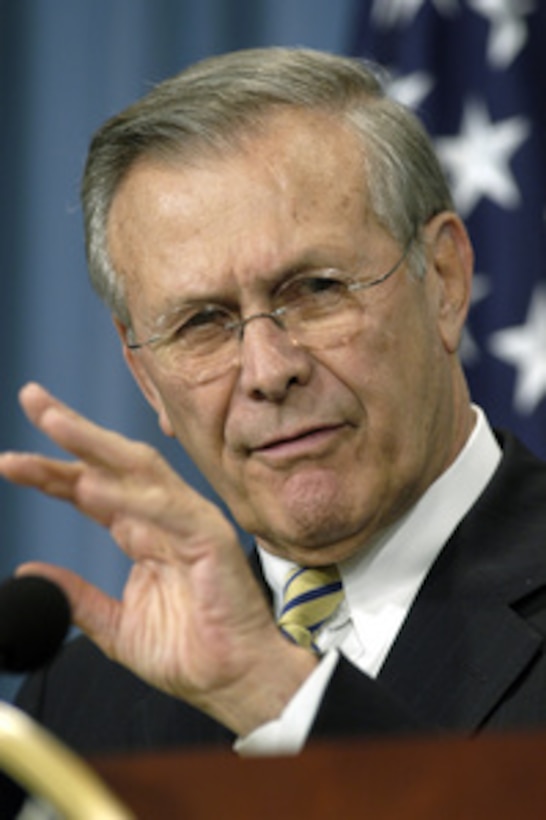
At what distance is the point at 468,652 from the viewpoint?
196cm

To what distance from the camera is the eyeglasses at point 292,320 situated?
2.15 metres

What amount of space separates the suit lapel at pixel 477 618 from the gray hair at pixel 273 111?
0.42 m

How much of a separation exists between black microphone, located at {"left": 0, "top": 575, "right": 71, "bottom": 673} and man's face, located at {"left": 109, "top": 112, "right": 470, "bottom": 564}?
745mm

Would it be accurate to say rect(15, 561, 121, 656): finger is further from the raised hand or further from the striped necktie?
the striped necktie

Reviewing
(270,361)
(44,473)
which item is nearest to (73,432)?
(44,473)

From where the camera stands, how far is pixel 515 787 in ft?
2.80

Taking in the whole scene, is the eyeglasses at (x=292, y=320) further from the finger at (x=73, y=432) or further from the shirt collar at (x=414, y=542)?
the finger at (x=73, y=432)

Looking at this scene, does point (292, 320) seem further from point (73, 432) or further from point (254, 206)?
point (73, 432)

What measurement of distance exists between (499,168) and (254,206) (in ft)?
3.12

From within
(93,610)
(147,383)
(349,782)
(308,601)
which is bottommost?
(308,601)

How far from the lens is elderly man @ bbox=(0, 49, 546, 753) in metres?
2.04

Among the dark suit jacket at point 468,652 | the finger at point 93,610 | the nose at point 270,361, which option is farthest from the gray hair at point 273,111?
the finger at point 93,610

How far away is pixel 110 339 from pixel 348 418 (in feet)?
4.24

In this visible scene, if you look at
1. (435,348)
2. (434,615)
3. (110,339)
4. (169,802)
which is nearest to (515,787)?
(169,802)
